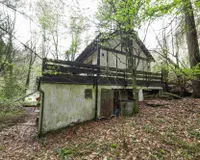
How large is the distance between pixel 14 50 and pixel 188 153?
1231cm

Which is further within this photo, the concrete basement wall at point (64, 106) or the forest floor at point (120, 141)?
the concrete basement wall at point (64, 106)

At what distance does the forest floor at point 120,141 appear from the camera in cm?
343

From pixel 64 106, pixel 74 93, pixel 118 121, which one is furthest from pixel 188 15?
pixel 64 106

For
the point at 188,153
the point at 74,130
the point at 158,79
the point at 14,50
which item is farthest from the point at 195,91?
the point at 14,50

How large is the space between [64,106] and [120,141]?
3080mm

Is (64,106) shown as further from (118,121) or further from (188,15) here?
(188,15)

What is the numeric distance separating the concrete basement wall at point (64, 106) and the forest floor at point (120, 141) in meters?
0.40

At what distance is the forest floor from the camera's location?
343 cm

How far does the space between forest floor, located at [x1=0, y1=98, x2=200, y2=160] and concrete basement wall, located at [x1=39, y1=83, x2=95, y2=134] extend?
0.40 m

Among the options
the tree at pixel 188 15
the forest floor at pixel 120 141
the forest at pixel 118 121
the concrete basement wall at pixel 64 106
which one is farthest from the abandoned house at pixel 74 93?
the tree at pixel 188 15

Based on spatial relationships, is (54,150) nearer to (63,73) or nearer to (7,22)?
(63,73)

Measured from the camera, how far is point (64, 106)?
18.8 ft

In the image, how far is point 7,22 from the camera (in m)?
8.45

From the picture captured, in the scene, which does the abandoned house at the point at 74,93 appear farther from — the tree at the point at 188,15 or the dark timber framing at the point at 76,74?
the tree at the point at 188,15
